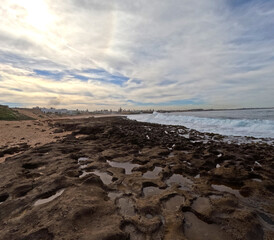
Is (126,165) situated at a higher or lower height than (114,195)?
lower

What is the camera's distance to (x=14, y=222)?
306cm

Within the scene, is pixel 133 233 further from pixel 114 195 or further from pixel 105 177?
pixel 105 177

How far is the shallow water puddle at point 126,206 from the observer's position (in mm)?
3635

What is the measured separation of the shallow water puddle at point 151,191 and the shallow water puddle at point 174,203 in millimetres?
522

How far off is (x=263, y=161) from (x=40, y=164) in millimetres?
10484

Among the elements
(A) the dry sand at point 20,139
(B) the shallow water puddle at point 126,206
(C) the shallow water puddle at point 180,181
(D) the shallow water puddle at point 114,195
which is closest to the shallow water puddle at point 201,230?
(B) the shallow water puddle at point 126,206

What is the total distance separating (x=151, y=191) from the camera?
4.84 metres

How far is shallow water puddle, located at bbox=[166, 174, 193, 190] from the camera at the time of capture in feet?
17.0

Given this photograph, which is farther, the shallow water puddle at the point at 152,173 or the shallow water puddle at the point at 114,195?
the shallow water puddle at the point at 152,173

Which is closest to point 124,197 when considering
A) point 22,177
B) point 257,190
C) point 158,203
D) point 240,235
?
point 158,203

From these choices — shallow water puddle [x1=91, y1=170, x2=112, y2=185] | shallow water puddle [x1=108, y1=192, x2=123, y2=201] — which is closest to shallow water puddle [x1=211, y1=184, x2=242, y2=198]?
shallow water puddle [x1=108, y1=192, x2=123, y2=201]

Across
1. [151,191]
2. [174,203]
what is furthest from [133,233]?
[151,191]

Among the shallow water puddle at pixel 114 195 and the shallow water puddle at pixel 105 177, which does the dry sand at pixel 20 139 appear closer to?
the shallow water puddle at pixel 105 177

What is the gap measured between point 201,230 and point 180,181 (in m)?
2.44
